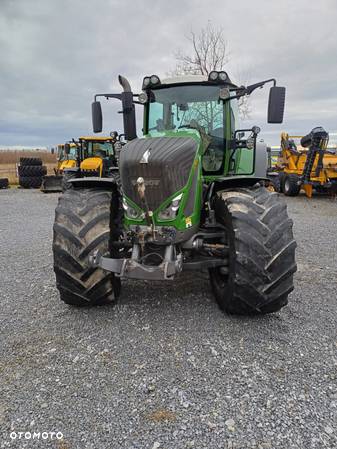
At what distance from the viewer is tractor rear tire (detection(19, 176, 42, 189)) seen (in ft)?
59.9

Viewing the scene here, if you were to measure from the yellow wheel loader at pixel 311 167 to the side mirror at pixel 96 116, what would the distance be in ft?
25.8

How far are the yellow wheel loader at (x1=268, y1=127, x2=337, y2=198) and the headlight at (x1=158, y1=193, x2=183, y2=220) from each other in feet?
29.4

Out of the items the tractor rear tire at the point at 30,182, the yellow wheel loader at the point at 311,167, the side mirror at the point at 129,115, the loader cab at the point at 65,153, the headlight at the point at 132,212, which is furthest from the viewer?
the tractor rear tire at the point at 30,182

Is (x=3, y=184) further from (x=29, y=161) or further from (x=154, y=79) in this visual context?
(x=154, y=79)

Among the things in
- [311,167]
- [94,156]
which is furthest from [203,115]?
[94,156]

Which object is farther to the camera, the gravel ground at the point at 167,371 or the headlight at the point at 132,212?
the headlight at the point at 132,212

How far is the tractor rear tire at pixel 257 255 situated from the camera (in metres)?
2.86

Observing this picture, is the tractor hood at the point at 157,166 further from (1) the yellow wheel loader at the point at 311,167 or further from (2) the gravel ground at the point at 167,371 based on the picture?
(1) the yellow wheel loader at the point at 311,167

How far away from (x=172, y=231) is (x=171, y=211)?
18 centimetres

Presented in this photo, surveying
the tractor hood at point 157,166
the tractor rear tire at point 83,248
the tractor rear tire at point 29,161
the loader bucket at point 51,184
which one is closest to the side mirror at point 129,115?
the tractor hood at point 157,166

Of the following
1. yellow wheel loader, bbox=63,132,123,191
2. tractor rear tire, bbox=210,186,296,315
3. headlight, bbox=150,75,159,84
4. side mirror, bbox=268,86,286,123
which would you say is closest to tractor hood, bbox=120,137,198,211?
tractor rear tire, bbox=210,186,296,315

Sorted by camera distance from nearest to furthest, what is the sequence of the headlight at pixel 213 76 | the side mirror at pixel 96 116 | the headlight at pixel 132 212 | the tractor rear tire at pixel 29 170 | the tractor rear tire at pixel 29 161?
the headlight at pixel 132 212 < the headlight at pixel 213 76 < the side mirror at pixel 96 116 < the tractor rear tire at pixel 29 170 < the tractor rear tire at pixel 29 161

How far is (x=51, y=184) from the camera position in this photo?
634 inches

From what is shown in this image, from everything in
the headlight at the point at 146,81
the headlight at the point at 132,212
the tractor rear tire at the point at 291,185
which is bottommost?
the tractor rear tire at the point at 291,185
